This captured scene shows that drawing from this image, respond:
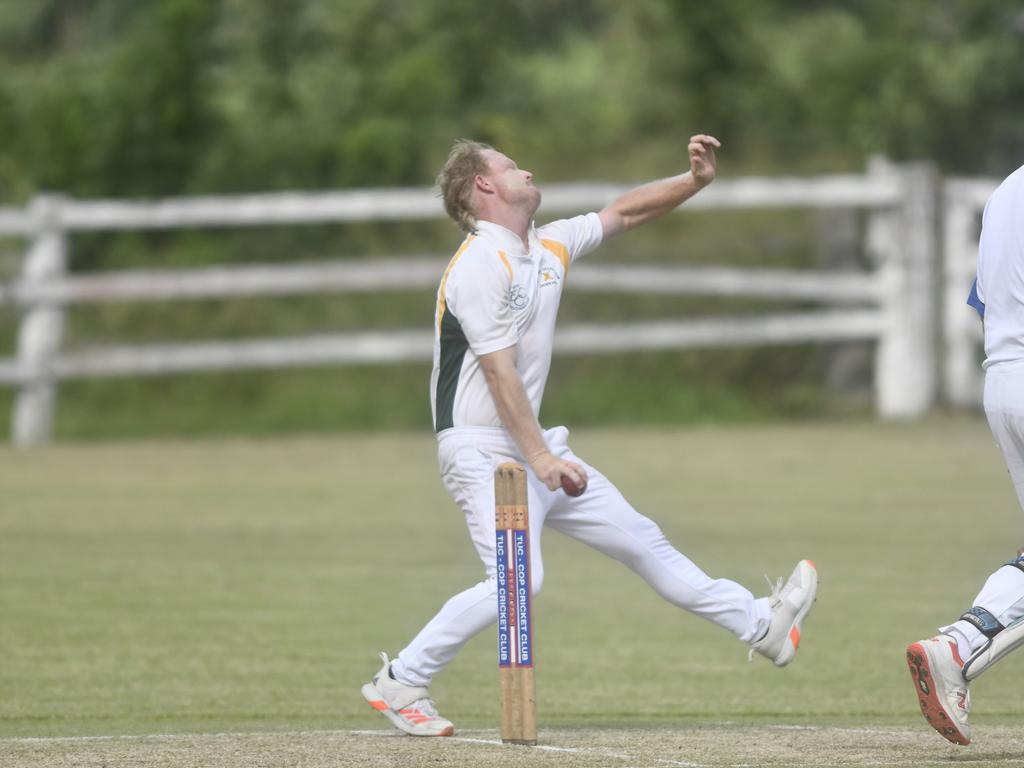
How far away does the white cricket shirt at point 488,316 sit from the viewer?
6.90m

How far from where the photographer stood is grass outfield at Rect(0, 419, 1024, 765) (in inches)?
308

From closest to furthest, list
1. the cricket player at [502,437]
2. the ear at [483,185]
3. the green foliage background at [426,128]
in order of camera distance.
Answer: the cricket player at [502,437]
the ear at [483,185]
the green foliage background at [426,128]

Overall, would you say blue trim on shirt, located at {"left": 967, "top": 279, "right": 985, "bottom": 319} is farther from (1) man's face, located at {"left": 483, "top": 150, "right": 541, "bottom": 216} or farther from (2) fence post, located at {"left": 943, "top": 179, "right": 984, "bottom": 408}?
(2) fence post, located at {"left": 943, "top": 179, "right": 984, "bottom": 408}

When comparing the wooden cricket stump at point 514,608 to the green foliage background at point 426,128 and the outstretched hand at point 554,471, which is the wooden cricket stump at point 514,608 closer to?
the outstretched hand at point 554,471

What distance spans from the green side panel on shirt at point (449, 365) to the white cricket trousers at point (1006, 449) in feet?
5.91

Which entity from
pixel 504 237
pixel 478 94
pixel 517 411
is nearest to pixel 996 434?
pixel 517 411

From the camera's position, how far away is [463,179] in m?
7.17

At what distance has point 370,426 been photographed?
17.8 m

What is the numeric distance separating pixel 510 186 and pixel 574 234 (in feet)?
1.66

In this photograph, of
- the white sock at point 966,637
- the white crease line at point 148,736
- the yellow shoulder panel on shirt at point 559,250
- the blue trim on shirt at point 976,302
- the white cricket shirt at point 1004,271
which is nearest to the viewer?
the white cricket shirt at point 1004,271

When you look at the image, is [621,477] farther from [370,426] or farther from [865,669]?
[865,669]

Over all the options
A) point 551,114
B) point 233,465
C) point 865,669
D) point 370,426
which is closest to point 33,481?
point 233,465

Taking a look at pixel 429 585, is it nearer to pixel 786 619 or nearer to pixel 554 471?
pixel 786 619

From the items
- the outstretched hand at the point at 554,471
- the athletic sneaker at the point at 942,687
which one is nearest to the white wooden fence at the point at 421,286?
the outstretched hand at the point at 554,471
